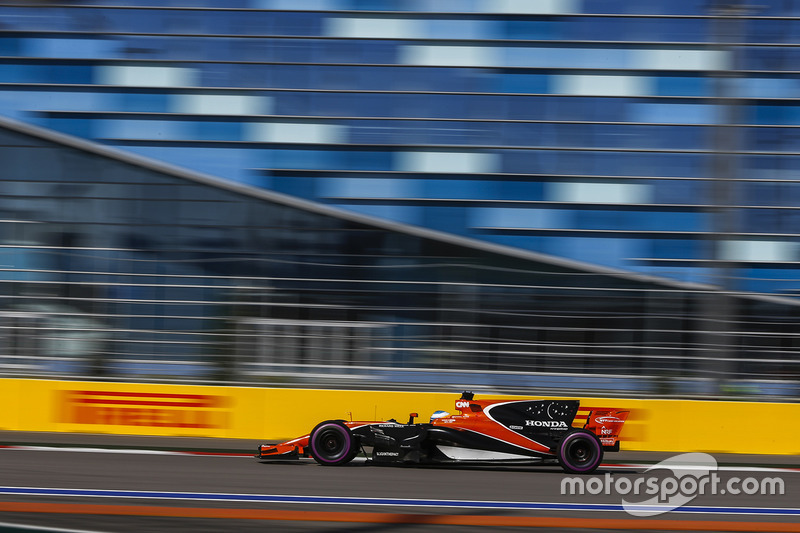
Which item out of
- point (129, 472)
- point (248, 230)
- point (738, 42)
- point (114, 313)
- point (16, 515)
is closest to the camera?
point (16, 515)

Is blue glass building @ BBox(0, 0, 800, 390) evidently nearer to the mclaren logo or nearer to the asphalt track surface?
the mclaren logo

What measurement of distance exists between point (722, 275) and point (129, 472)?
24.0ft

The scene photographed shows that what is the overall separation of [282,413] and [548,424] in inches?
152

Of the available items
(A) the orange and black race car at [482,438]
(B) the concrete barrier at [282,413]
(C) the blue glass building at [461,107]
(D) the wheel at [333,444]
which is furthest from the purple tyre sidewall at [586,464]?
(C) the blue glass building at [461,107]

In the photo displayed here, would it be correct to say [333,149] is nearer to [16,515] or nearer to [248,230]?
[248,230]

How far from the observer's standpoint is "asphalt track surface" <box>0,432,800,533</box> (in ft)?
18.1

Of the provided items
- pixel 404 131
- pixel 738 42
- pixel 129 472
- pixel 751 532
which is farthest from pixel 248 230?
pixel 751 532

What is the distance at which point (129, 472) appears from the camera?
25.0 ft

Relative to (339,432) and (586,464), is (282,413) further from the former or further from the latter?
(586,464)

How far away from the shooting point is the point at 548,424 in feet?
26.8

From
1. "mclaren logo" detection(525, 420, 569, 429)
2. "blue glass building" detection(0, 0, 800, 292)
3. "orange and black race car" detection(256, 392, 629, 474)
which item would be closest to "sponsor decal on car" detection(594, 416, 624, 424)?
"orange and black race car" detection(256, 392, 629, 474)

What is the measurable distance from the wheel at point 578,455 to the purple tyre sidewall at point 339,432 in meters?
1.95

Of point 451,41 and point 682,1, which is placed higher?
point 682,1

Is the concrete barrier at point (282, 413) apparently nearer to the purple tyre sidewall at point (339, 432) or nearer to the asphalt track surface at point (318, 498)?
the asphalt track surface at point (318, 498)
